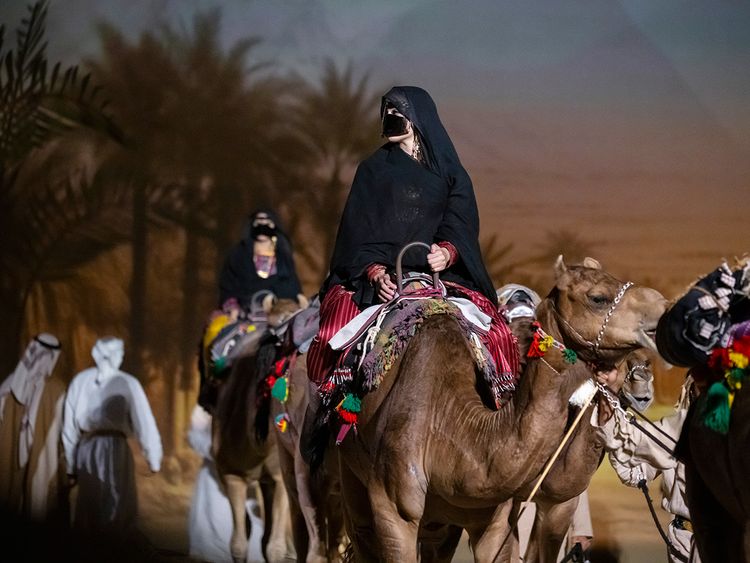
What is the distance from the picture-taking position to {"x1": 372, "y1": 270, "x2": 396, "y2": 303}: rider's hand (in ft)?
19.7

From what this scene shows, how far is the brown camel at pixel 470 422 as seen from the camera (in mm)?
5070

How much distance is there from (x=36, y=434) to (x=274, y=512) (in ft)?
16.6

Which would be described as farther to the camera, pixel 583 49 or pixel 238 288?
pixel 583 49

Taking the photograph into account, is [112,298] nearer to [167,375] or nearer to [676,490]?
[167,375]

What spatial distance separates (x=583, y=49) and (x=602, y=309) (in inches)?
265

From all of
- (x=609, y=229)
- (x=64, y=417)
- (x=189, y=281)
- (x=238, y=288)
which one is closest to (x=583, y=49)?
(x=609, y=229)

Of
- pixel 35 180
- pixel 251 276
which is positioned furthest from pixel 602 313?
pixel 35 180

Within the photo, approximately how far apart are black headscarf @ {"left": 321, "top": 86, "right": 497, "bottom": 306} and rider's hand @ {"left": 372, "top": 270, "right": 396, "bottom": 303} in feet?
0.47

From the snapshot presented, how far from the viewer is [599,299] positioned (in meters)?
5.56

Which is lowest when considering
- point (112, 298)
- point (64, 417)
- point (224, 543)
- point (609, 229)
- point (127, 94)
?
point (224, 543)

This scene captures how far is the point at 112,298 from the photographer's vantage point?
14.8 metres

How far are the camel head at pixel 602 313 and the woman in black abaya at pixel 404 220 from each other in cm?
51

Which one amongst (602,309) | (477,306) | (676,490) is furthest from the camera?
(676,490)

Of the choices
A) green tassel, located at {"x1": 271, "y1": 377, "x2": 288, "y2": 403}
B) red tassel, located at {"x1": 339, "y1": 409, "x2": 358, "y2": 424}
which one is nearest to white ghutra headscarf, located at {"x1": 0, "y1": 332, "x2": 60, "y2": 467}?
green tassel, located at {"x1": 271, "y1": 377, "x2": 288, "y2": 403}
